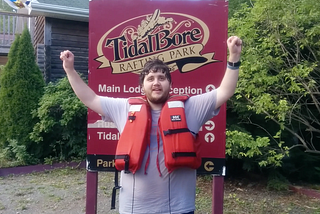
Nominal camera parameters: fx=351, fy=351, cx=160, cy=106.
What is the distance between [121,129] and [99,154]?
1.08 metres

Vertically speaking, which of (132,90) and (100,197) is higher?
(132,90)

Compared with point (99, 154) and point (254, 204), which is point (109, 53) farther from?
point (254, 204)

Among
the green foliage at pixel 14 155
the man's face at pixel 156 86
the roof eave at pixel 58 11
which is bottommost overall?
the green foliage at pixel 14 155

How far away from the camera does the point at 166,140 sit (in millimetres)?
2213

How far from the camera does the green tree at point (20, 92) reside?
6875 mm

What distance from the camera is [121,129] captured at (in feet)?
8.04

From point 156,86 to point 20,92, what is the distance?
544cm

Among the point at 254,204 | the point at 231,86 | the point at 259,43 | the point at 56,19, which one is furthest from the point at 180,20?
the point at 56,19

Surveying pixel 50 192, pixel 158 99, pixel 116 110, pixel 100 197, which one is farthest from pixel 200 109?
pixel 50 192

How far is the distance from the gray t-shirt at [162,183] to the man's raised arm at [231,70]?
60 millimetres

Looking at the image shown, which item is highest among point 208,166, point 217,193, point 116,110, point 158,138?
point 116,110

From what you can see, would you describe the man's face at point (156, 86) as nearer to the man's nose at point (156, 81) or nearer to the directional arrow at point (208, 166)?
the man's nose at point (156, 81)

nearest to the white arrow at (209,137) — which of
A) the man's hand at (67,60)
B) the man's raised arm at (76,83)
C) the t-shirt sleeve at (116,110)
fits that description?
the t-shirt sleeve at (116,110)

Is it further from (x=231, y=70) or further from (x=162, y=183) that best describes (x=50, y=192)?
(x=231, y=70)
